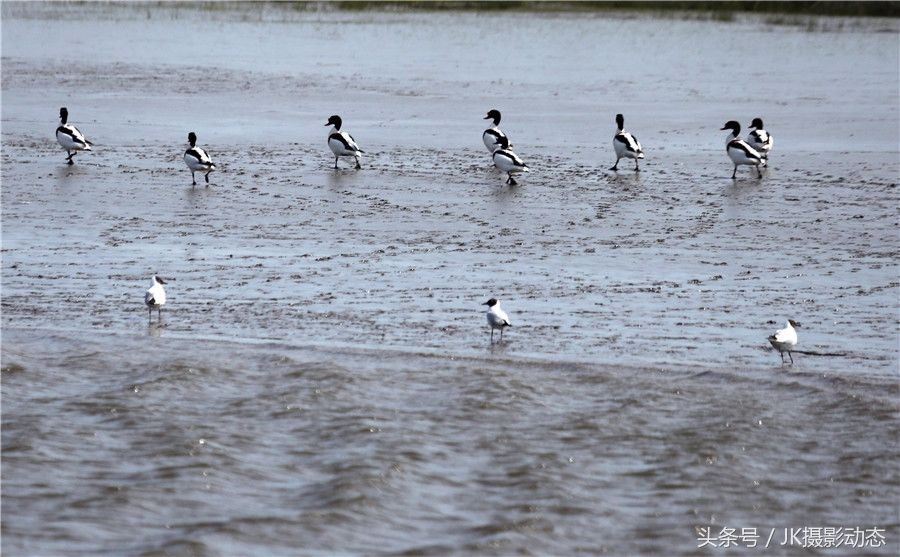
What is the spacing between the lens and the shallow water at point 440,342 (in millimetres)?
8422

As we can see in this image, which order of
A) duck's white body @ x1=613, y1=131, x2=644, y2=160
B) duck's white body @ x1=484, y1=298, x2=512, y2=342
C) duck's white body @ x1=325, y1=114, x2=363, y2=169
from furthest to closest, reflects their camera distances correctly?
duck's white body @ x1=325, y1=114, x2=363, y2=169 → duck's white body @ x1=613, y1=131, x2=644, y2=160 → duck's white body @ x1=484, y1=298, x2=512, y2=342

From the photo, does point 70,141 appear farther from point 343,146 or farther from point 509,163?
point 509,163

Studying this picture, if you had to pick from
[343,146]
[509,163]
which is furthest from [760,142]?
[343,146]

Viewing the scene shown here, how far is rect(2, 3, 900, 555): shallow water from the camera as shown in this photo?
27.6ft

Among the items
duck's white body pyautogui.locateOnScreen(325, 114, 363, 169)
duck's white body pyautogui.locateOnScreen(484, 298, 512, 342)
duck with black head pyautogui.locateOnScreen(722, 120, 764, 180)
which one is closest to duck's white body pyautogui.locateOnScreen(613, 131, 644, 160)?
duck with black head pyautogui.locateOnScreen(722, 120, 764, 180)

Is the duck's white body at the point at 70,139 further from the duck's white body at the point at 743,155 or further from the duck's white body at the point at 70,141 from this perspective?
the duck's white body at the point at 743,155

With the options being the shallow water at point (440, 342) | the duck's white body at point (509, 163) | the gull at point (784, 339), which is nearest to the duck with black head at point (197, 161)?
the shallow water at point (440, 342)

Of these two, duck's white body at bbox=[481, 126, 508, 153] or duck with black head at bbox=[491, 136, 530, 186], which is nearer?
duck with black head at bbox=[491, 136, 530, 186]

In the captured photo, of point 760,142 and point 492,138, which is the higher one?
point 760,142

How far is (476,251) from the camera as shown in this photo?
612 inches

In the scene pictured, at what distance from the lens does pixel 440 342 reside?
11.8 meters

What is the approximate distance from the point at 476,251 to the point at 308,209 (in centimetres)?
332

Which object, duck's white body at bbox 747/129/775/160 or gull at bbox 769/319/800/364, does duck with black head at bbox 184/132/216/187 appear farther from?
gull at bbox 769/319/800/364

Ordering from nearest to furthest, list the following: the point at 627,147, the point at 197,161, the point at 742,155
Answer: the point at 197,161 < the point at 742,155 < the point at 627,147
